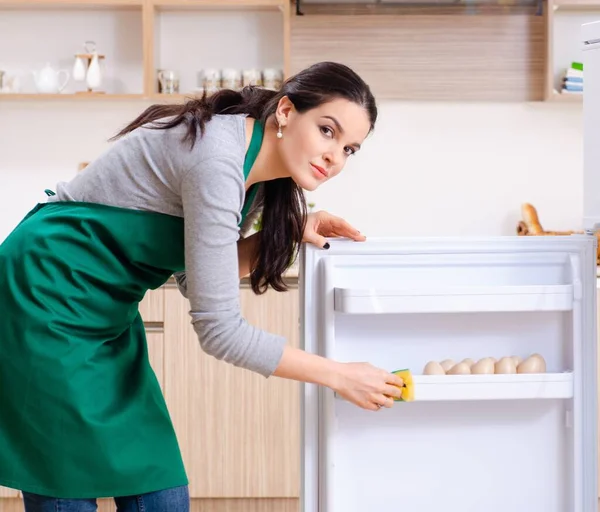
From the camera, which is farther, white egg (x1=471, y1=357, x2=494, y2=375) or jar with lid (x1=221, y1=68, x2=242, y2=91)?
jar with lid (x1=221, y1=68, x2=242, y2=91)

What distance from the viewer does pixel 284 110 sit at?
1.17 metres

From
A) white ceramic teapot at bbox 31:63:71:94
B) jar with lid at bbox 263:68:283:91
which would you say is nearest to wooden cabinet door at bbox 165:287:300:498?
jar with lid at bbox 263:68:283:91

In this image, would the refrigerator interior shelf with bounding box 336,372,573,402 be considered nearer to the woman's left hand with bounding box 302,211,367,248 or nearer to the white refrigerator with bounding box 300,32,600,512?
the white refrigerator with bounding box 300,32,600,512

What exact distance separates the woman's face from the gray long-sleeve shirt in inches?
2.6

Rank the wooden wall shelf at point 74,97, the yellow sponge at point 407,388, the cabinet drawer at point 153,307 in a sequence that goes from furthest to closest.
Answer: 1. the wooden wall shelf at point 74,97
2. the cabinet drawer at point 153,307
3. the yellow sponge at point 407,388

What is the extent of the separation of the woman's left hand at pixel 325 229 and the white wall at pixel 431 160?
160cm

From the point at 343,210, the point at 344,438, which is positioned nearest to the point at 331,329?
the point at 344,438

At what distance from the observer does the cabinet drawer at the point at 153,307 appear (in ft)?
8.10

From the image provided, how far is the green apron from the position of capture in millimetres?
1130

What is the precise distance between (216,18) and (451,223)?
1070 mm

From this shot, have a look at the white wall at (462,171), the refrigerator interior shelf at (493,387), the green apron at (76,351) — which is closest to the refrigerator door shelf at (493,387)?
the refrigerator interior shelf at (493,387)

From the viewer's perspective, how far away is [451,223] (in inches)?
117

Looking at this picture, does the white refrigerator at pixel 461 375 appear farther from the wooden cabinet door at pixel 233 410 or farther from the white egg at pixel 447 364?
the wooden cabinet door at pixel 233 410

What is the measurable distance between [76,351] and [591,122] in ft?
2.65
